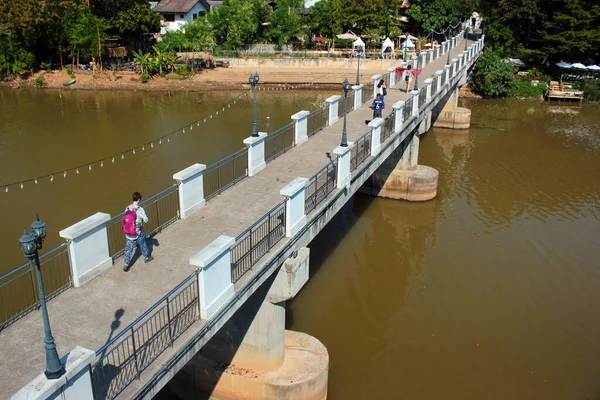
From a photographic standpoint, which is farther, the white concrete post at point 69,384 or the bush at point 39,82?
the bush at point 39,82

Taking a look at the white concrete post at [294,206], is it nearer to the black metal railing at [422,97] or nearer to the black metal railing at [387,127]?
the black metal railing at [387,127]

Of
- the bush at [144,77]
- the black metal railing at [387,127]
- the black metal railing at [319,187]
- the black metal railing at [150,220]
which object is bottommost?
the black metal railing at [150,220]

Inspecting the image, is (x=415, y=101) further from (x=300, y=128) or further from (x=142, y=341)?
(x=142, y=341)

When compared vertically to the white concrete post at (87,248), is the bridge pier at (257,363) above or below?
below

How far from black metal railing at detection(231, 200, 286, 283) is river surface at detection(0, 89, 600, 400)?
4.30m

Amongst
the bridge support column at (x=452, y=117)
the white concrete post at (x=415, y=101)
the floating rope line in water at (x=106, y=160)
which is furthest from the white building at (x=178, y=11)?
the white concrete post at (x=415, y=101)

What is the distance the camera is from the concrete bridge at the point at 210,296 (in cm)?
775

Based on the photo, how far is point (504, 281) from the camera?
17.5 meters

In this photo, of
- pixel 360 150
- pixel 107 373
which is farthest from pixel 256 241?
pixel 360 150

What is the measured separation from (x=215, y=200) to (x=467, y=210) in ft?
42.8

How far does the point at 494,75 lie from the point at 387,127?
2986 centimetres

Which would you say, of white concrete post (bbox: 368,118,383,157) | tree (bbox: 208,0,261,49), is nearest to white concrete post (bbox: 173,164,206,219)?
white concrete post (bbox: 368,118,383,157)

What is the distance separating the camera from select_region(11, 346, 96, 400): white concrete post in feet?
20.2

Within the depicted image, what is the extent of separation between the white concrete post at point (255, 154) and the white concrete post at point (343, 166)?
218cm
